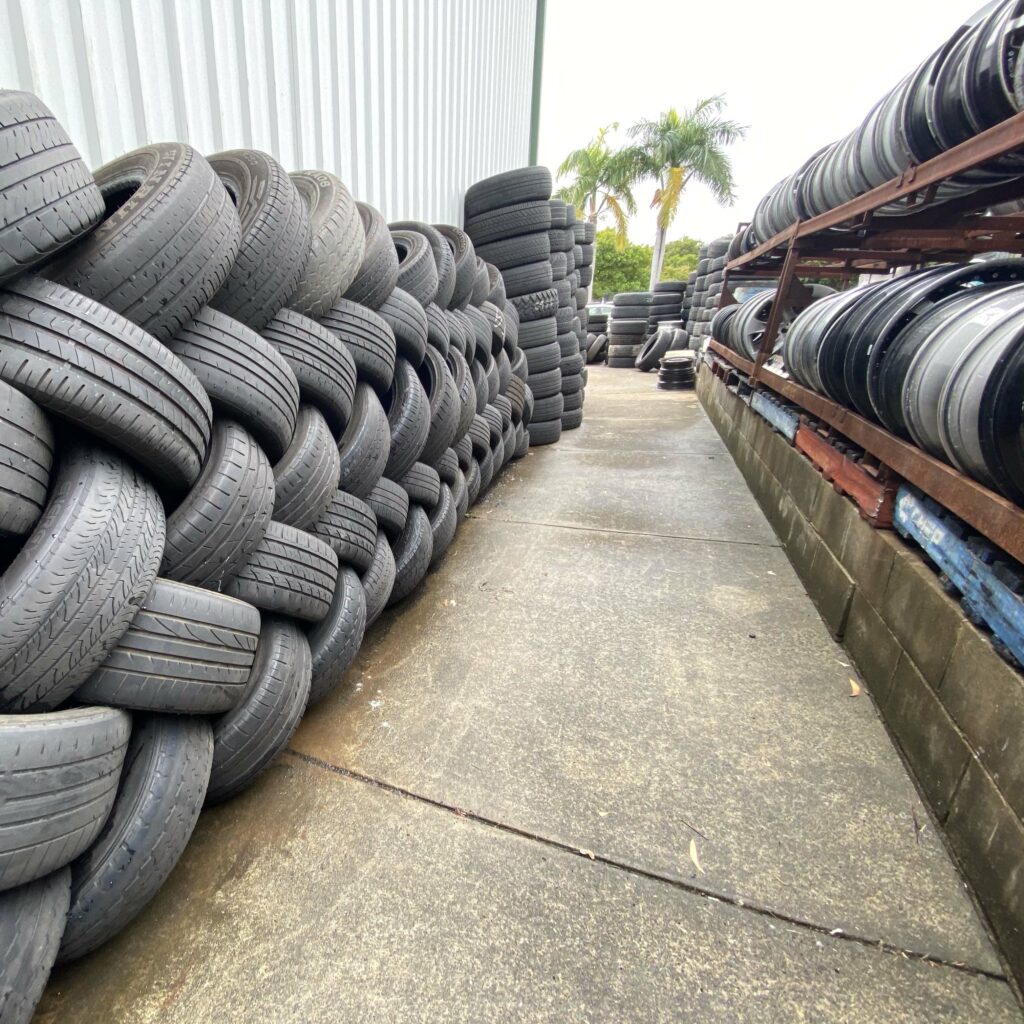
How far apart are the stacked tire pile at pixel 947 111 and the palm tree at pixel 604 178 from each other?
50.3ft

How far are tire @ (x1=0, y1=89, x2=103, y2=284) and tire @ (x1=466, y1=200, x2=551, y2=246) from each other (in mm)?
3033

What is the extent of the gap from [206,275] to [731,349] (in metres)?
4.65

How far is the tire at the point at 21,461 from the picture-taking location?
661 mm

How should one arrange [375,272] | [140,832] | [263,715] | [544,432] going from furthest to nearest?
[544,432], [375,272], [263,715], [140,832]

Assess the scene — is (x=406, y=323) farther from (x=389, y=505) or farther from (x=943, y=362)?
(x=943, y=362)

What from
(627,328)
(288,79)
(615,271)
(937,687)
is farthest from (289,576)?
(615,271)

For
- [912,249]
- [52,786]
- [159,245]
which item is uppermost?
[912,249]

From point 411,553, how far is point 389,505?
200 mm

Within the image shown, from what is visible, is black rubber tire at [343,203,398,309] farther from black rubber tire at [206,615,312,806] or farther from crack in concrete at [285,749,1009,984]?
crack in concrete at [285,749,1009,984]

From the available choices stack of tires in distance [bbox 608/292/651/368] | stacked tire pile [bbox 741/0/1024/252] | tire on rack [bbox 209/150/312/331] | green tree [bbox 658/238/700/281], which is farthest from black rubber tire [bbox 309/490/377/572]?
green tree [bbox 658/238/700/281]

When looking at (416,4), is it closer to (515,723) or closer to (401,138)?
(401,138)

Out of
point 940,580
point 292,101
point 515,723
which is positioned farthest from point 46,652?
point 292,101

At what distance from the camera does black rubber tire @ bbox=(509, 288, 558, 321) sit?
3.66 meters

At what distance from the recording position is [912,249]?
314cm
